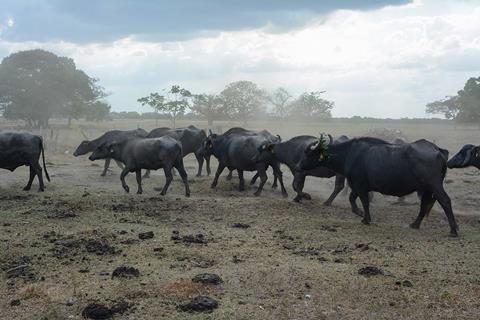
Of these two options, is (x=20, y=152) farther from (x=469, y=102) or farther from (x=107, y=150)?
(x=469, y=102)

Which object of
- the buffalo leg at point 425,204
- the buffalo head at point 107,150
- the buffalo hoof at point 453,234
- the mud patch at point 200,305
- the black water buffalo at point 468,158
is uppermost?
the black water buffalo at point 468,158

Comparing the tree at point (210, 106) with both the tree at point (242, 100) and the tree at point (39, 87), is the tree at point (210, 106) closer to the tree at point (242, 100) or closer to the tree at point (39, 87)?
the tree at point (242, 100)

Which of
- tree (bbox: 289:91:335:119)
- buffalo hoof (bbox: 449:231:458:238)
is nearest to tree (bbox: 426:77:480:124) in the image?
tree (bbox: 289:91:335:119)

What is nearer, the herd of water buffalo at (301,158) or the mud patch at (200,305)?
the mud patch at (200,305)

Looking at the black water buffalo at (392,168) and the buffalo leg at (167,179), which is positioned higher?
the black water buffalo at (392,168)

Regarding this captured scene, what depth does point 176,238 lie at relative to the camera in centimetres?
918

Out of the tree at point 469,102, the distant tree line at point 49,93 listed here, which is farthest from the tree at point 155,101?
the tree at point 469,102

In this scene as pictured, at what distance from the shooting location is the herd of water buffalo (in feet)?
34.1

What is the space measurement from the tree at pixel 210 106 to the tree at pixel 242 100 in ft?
1.91

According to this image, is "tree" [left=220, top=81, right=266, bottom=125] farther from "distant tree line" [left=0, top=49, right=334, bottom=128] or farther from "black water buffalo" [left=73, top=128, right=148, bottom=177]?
"black water buffalo" [left=73, top=128, right=148, bottom=177]

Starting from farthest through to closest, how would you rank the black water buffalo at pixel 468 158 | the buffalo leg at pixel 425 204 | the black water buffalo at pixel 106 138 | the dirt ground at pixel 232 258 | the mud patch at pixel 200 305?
the black water buffalo at pixel 106 138 → the black water buffalo at pixel 468 158 → the buffalo leg at pixel 425 204 → the dirt ground at pixel 232 258 → the mud patch at pixel 200 305

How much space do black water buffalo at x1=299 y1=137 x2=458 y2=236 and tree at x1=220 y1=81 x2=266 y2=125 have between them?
44.1 m

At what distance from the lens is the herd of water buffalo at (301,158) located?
10398mm

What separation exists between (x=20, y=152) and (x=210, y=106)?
41080mm
